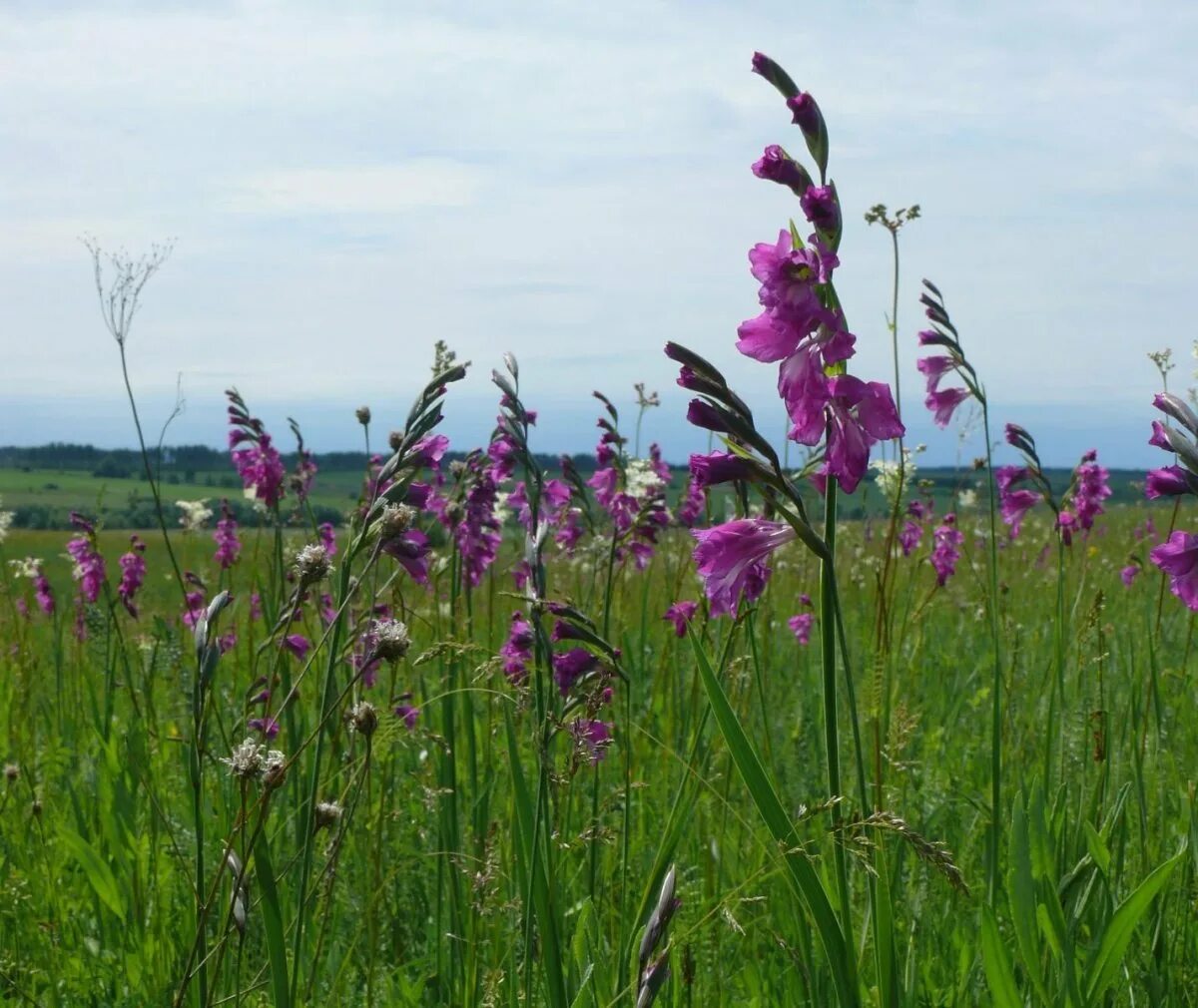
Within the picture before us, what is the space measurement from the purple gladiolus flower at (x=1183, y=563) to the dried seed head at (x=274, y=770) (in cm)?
154

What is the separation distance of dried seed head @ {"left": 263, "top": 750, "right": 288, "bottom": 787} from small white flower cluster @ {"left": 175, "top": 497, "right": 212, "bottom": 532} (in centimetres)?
423

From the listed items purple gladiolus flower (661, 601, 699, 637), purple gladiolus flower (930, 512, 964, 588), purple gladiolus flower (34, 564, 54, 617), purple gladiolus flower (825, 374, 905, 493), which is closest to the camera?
purple gladiolus flower (825, 374, 905, 493)

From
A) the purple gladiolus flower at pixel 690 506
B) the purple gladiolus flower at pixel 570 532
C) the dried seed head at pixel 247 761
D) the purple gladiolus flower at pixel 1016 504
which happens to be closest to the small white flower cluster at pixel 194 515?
the purple gladiolus flower at pixel 570 532

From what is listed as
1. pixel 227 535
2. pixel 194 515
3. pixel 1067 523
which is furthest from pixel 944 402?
pixel 227 535

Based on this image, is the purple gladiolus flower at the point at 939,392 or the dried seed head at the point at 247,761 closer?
the dried seed head at the point at 247,761

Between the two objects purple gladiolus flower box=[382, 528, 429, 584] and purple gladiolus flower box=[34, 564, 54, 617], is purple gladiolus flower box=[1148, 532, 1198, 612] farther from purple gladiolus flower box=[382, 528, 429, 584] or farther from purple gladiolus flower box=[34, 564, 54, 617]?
purple gladiolus flower box=[34, 564, 54, 617]

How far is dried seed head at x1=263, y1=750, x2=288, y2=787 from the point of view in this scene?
4.90ft

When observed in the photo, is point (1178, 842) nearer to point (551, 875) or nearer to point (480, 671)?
point (551, 875)

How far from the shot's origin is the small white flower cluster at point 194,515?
222 inches

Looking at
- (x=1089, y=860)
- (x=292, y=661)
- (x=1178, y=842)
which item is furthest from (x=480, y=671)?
(x=292, y=661)

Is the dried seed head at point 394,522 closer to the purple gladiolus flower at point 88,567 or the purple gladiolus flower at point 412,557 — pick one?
the purple gladiolus flower at point 412,557

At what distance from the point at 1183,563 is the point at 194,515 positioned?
185 inches

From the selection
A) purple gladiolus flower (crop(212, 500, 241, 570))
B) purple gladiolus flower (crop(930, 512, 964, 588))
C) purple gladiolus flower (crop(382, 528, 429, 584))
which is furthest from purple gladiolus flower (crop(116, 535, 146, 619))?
purple gladiolus flower (crop(930, 512, 964, 588))

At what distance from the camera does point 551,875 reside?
76.7 inches
